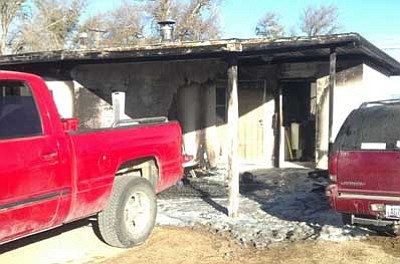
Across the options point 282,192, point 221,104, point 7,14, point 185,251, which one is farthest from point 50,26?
point 185,251

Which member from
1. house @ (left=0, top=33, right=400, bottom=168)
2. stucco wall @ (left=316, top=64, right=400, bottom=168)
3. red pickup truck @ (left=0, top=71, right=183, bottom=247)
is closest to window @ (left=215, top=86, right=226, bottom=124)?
house @ (left=0, top=33, right=400, bottom=168)

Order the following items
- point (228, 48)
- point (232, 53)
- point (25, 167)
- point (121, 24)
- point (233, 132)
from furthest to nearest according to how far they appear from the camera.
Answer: point (121, 24) < point (233, 132) < point (232, 53) < point (228, 48) < point (25, 167)

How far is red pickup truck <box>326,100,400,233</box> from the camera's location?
6422 millimetres

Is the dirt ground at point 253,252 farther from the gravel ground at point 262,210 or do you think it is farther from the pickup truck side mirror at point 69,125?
the pickup truck side mirror at point 69,125

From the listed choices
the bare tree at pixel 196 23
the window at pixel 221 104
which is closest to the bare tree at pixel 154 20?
the bare tree at pixel 196 23

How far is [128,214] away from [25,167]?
84.6 inches

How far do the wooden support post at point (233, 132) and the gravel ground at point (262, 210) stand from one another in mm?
241

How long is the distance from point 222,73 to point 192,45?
20.0ft

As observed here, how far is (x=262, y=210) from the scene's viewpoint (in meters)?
9.30

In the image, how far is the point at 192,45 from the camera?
29.1ft

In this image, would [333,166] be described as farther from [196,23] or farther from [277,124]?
[196,23]

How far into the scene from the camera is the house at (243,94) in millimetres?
13555

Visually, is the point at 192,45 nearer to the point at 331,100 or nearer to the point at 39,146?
the point at 331,100

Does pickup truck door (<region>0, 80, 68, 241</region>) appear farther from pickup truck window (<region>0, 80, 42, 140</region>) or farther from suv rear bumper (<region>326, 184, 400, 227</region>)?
suv rear bumper (<region>326, 184, 400, 227</region>)
